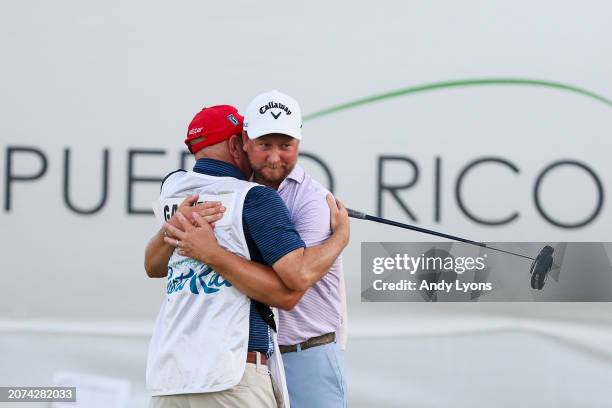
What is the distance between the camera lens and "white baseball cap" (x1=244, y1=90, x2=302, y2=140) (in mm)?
1988

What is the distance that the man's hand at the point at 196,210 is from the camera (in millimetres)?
1925

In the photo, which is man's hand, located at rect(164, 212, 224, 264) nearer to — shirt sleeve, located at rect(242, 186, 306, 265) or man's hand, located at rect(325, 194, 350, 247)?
shirt sleeve, located at rect(242, 186, 306, 265)

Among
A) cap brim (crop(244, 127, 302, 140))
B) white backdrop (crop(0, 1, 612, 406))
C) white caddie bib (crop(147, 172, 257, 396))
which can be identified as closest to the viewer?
white caddie bib (crop(147, 172, 257, 396))

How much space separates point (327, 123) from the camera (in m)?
3.15

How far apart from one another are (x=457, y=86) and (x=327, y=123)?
46 cm

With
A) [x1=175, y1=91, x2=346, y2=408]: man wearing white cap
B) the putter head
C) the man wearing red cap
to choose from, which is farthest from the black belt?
the putter head

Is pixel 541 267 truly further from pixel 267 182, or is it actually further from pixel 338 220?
pixel 267 182

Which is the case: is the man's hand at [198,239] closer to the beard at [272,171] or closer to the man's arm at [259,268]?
the man's arm at [259,268]

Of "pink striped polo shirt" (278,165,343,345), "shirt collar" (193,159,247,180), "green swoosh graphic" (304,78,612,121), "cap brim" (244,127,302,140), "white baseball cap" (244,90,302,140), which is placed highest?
"green swoosh graphic" (304,78,612,121)

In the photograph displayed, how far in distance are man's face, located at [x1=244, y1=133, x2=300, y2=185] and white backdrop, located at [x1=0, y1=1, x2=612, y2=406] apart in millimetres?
1055

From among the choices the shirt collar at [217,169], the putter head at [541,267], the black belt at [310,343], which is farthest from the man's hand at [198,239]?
the putter head at [541,267]

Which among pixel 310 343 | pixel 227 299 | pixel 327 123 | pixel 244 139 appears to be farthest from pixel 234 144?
pixel 327 123

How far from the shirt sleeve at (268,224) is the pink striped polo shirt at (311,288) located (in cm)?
21

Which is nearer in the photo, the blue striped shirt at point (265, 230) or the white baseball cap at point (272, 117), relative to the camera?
the blue striped shirt at point (265, 230)
